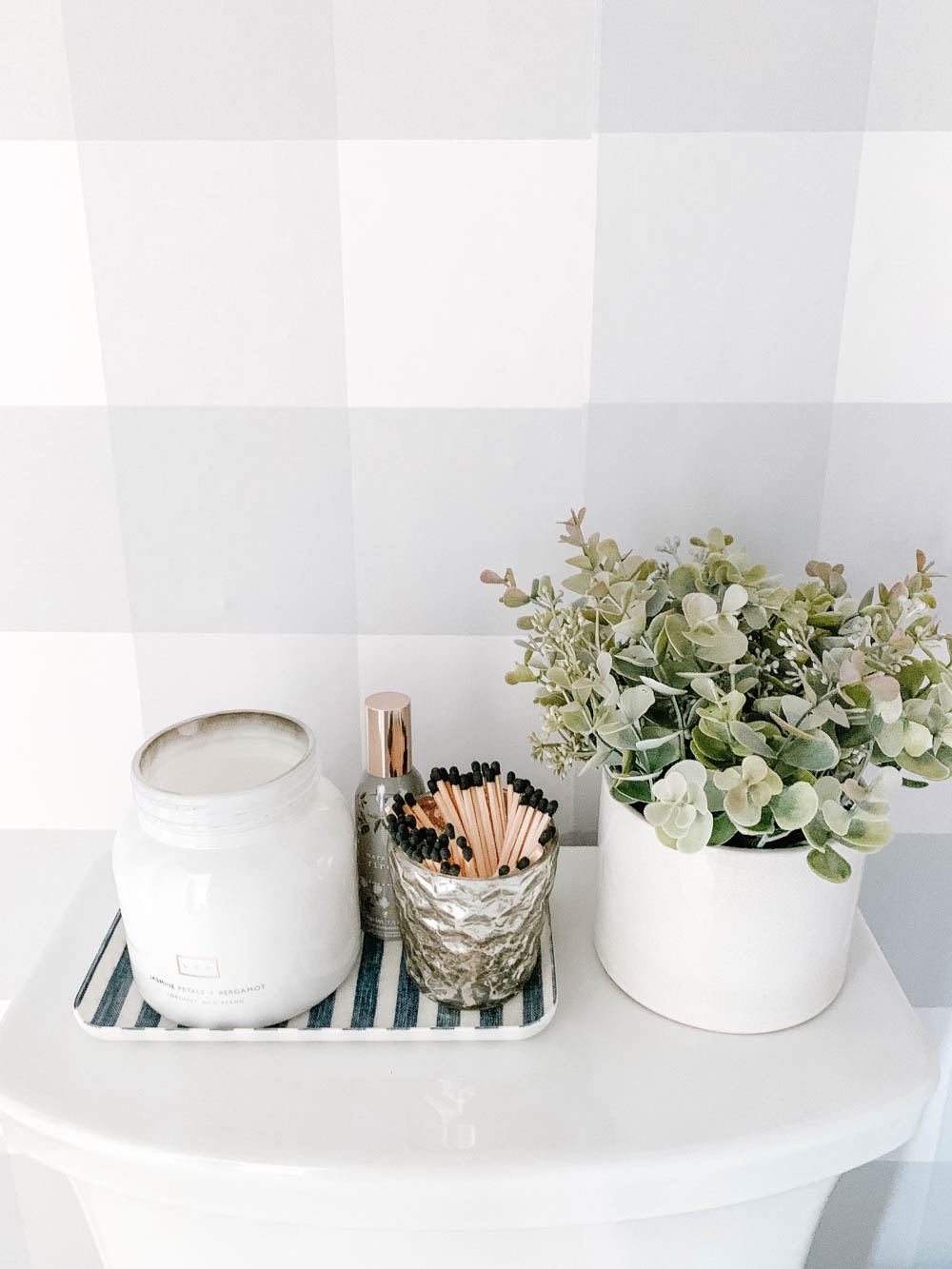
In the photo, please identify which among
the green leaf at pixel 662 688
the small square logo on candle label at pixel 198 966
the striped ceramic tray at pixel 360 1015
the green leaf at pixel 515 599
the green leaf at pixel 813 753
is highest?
the green leaf at pixel 515 599

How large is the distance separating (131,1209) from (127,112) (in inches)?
26.1

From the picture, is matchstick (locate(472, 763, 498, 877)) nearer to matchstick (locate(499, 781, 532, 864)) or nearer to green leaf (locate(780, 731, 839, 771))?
matchstick (locate(499, 781, 532, 864))

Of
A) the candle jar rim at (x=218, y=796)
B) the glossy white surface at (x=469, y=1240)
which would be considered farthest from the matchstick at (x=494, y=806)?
the glossy white surface at (x=469, y=1240)

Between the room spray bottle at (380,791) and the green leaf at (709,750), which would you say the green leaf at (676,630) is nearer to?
the green leaf at (709,750)

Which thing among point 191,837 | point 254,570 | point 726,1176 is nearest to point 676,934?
point 726,1176

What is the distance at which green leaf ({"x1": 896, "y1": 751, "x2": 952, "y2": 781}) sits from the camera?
53 cm

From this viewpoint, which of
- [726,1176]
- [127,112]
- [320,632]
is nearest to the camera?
[726,1176]

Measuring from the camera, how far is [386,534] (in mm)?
733

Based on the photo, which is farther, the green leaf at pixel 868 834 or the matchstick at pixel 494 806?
the matchstick at pixel 494 806

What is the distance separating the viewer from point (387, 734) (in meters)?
0.66

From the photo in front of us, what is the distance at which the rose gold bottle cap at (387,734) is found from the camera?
2.15ft

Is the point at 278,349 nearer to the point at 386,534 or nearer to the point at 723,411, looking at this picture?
the point at 386,534

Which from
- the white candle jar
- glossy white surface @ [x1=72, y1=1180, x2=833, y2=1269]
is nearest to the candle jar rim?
the white candle jar

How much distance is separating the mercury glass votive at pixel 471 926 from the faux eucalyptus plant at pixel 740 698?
78 millimetres
